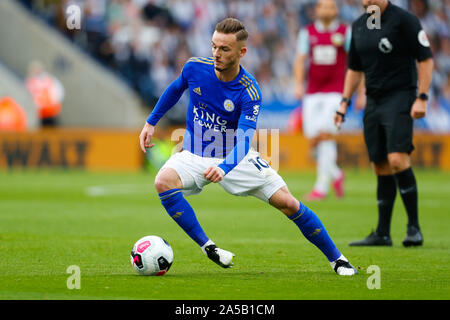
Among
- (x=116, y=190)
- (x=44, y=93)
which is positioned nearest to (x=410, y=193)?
(x=116, y=190)

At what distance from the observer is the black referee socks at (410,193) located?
311 inches

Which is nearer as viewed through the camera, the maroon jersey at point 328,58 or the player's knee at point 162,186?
the player's knee at point 162,186

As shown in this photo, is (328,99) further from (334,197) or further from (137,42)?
(137,42)

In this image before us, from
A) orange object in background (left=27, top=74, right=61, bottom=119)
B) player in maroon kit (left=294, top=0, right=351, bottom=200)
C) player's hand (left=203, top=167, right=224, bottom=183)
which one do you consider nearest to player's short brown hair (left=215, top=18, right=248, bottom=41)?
player's hand (left=203, top=167, right=224, bottom=183)

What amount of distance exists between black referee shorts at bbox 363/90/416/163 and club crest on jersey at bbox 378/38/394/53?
1.34 ft

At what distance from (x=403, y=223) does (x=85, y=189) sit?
6219 millimetres

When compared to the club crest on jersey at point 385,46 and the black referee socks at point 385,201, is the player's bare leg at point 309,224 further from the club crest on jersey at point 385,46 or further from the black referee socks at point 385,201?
the club crest on jersey at point 385,46

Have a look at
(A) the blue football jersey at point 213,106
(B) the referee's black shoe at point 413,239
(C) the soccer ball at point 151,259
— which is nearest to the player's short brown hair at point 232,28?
(A) the blue football jersey at point 213,106

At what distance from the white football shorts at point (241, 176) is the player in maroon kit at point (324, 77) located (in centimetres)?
617

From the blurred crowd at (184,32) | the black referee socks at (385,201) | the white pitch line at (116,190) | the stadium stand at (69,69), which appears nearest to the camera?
the black referee socks at (385,201)

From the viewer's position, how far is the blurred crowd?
22.5m

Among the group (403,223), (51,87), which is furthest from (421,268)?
(51,87)
